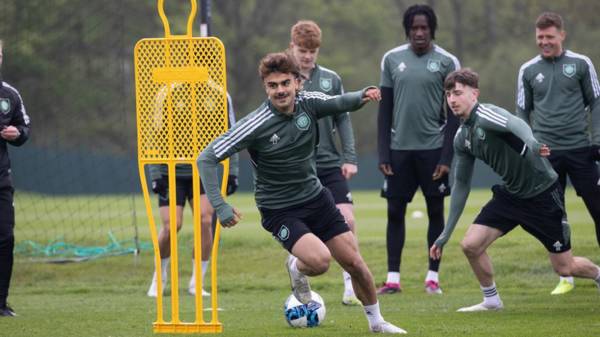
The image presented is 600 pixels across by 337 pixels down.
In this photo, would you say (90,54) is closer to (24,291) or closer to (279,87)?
(24,291)

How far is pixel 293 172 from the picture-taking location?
759cm

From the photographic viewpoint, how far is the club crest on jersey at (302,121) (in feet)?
24.7

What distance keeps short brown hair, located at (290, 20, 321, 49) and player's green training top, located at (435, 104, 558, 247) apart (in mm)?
1760

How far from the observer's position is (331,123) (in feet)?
33.0

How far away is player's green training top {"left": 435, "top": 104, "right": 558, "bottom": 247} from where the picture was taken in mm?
8430

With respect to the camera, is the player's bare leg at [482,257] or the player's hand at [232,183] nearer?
the player's bare leg at [482,257]

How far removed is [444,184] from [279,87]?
11.8ft

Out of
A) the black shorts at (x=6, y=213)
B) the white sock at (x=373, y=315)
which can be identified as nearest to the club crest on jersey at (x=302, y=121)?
the white sock at (x=373, y=315)

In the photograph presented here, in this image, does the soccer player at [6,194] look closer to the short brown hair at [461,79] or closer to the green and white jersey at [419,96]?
the green and white jersey at [419,96]

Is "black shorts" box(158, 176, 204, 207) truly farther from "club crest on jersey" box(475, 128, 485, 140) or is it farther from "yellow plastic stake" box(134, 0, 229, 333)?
"club crest on jersey" box(475, 128, 485, 140)

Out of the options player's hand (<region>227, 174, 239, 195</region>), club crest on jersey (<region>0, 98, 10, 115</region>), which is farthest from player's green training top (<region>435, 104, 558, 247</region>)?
club crest on jersey (<region>0, 98, 10, 115</region>)

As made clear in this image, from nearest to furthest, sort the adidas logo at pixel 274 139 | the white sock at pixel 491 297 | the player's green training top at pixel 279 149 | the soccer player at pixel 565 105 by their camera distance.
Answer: the player's green training top at pixel 279 149
the adidas logo at pixel 274 139
the white sock at pixel 491 297
the soccer player at pixel 565 105

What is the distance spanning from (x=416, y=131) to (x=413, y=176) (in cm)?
45

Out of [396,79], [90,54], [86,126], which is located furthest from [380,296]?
[86,126]
